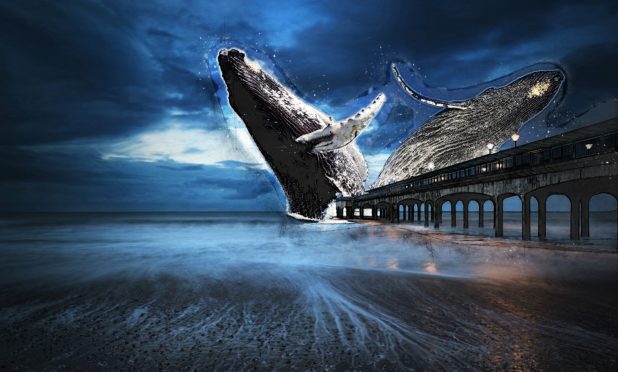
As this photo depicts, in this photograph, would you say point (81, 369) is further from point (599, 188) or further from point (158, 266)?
point (599, 188)

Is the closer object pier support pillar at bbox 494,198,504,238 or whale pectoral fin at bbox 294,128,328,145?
pier support pillar at bbox 494,198,504,238

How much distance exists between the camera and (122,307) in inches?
494

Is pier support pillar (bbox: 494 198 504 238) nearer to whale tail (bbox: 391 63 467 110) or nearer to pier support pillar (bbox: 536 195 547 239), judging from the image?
pier support pillar (bbox: 536 195 547 239)

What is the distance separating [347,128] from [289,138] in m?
16.6

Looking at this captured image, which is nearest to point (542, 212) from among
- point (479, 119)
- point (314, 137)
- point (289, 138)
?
point (314, 137)

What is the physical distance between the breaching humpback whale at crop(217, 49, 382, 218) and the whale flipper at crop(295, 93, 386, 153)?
1.05m

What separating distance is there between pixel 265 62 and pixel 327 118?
2286cm

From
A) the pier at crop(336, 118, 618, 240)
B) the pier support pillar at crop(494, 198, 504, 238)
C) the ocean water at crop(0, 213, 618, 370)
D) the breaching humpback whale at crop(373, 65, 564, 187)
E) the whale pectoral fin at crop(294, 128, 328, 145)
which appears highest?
the breaching humpback whale at crop(373, 65, 564, 187)

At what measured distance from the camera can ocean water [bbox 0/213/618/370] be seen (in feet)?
25.6

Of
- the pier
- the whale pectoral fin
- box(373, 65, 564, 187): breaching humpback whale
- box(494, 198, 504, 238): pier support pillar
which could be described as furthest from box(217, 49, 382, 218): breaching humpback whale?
box(494, 198, 504, 238): pier support pillar

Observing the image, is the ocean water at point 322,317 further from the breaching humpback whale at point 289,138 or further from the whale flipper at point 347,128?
the breaching humpback whale at point 289,138

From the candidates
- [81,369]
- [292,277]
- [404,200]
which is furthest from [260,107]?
[81,369]

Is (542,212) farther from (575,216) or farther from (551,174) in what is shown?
(551,174)

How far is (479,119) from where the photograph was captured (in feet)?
237
